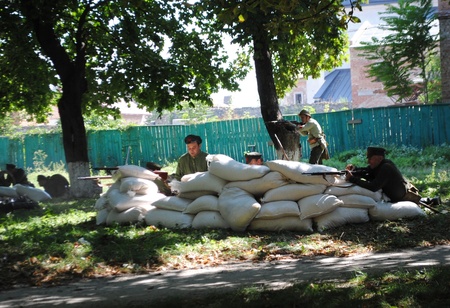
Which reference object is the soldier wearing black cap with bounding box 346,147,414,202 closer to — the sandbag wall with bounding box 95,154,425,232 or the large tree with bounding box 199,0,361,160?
the sandbag wall with bounding box 95,154,425,232

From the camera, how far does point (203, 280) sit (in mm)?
6793

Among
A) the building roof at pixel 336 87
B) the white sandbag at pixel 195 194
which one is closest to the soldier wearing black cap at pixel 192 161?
the white sandbag at pixel 195 194

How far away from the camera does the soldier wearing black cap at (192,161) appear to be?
1123 cm

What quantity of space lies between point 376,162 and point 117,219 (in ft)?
13.4

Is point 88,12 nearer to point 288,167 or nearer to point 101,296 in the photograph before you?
point 288,167

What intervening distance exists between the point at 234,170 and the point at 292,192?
3.03 ft

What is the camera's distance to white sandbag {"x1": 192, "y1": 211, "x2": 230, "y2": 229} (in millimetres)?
9508

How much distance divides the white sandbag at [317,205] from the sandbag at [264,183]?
0.46 m

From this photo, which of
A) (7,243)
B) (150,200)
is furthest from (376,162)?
(7,243)

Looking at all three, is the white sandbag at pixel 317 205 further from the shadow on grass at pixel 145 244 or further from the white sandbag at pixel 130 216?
the white sandbag at pixel 130 216

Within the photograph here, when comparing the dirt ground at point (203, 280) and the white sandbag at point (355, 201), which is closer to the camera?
the dirt ground at point (203, 280)

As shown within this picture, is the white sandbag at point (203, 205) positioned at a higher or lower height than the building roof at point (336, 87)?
lower

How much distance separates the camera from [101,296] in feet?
20.3

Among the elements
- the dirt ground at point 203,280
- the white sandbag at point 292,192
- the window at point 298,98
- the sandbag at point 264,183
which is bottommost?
the dirt ground at point 203,280
